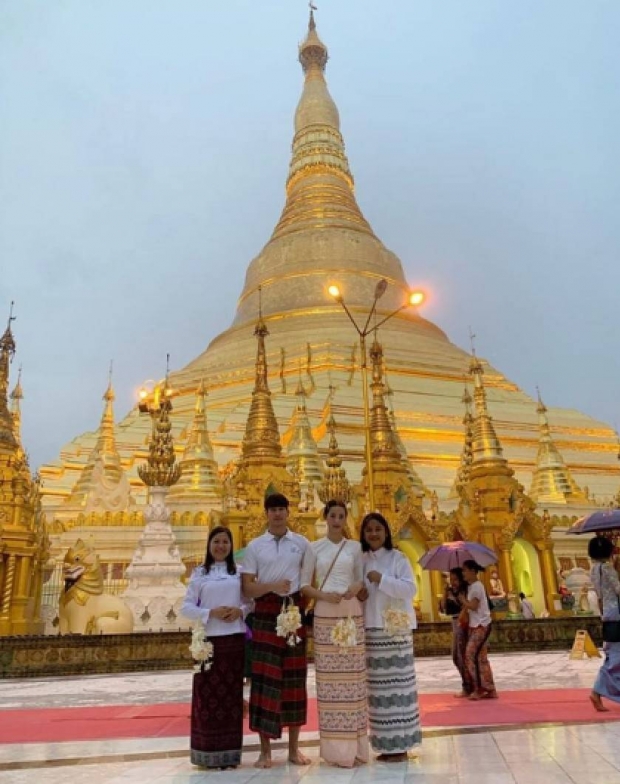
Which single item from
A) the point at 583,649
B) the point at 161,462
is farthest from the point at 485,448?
the point at 161,462

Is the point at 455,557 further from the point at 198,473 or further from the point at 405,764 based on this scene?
the point at 198,473

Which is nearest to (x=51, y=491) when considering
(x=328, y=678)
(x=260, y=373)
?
→ (x=260, y=373)

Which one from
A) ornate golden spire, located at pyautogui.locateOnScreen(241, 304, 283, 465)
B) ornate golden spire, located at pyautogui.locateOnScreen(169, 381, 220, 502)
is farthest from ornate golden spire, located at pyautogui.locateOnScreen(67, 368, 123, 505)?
ornate golden spire, located at pyautogui.locateOnScreen(241, 304, 283, 465)

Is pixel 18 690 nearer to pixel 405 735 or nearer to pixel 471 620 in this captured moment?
pixel 471 620

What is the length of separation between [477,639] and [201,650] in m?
3.77

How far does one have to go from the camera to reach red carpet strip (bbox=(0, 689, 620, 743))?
16.9 feet

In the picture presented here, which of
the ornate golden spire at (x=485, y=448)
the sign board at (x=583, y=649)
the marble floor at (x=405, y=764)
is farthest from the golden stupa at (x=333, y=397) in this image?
the marble floor at (x=405, y=764)

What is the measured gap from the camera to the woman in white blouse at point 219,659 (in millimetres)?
3932

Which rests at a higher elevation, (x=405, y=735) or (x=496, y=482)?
(x=496, y=482)

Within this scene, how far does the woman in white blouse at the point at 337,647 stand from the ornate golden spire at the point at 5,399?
12.1 m

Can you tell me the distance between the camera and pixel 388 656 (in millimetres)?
4242

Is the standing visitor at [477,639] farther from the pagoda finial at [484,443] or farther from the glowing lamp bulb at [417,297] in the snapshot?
the pagoda finial at [484,443]

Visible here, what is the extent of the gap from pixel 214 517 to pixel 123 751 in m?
13.2

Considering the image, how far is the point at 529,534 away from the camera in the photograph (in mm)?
17938
